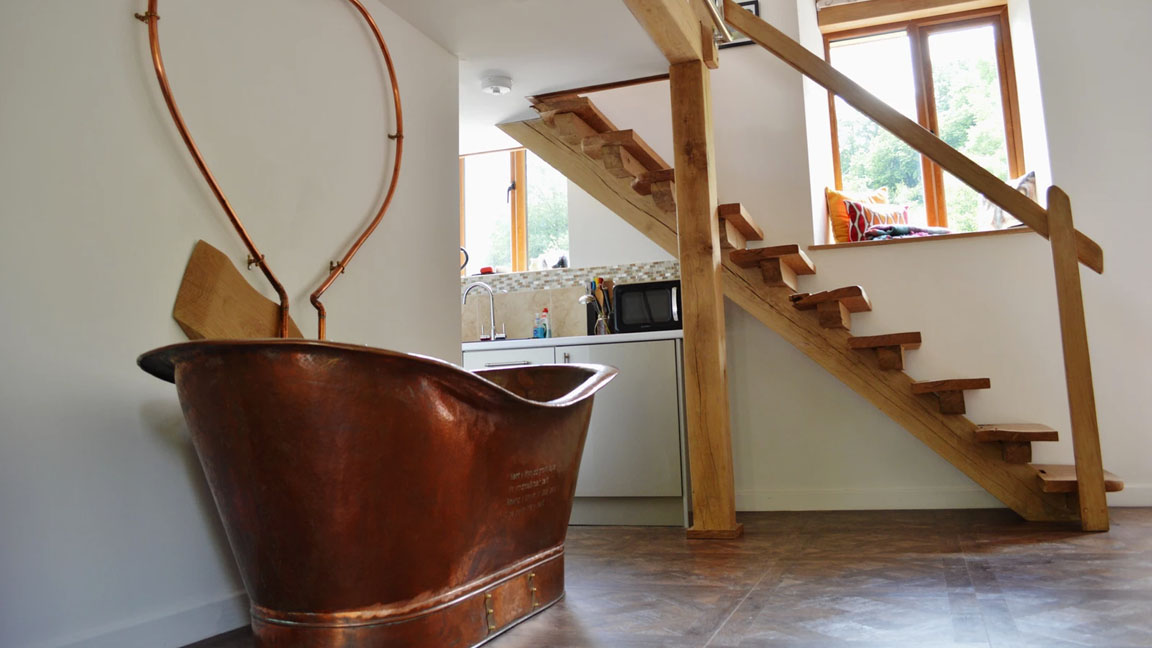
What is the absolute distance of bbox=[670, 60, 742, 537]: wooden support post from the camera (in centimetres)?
352

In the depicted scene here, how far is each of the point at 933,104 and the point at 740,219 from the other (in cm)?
167

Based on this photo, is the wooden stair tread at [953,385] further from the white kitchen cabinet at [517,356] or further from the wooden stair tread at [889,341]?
the white kitchen cabinet at [517,356]

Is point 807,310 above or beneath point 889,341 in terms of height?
above

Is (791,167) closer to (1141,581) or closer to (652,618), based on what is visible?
(1141,581)

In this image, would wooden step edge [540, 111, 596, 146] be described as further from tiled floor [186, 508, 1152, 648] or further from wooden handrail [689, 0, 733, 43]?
tiled floor [186, 508, 1152, 648]

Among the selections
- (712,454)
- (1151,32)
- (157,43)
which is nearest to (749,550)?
(712,454)

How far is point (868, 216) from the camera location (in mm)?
4629

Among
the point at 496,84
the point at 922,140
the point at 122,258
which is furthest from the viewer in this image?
the point at 496,84

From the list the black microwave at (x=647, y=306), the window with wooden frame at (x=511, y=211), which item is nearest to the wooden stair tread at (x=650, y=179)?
the black microwave at (x=647, y=306)

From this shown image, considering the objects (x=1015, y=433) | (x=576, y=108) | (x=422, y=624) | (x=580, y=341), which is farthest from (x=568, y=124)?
(x=422, y=624)

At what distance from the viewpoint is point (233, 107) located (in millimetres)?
2381

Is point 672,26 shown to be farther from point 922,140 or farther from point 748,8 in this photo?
point 748,8

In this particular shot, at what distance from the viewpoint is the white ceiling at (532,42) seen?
3.21 m

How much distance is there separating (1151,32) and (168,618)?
16.2 ft
